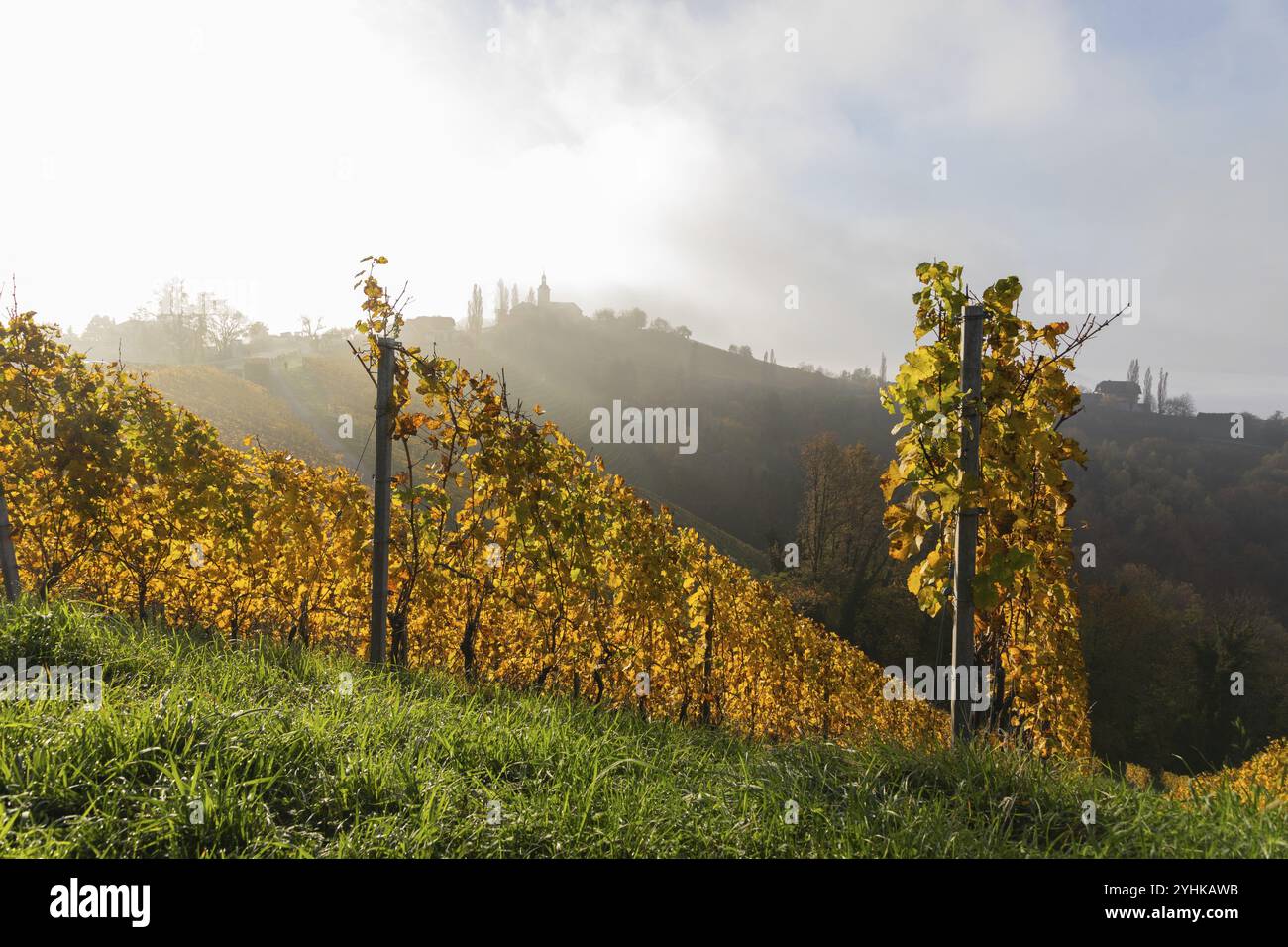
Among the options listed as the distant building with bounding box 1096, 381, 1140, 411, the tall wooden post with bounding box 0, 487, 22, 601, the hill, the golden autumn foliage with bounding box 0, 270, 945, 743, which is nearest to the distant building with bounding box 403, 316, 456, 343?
the hill

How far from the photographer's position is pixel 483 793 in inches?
103

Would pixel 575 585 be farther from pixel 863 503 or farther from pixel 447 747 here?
pixel 863 503

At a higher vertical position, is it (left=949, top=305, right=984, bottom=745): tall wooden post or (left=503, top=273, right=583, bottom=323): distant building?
(left=503, top=273, right=583, bottom=323): distant building

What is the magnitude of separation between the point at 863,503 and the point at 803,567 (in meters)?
5.66

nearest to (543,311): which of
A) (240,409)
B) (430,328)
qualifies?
(430,328)

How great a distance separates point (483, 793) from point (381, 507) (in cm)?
303

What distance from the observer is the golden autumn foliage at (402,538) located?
19.3ft

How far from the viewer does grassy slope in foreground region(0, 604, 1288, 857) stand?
2213 millimetres

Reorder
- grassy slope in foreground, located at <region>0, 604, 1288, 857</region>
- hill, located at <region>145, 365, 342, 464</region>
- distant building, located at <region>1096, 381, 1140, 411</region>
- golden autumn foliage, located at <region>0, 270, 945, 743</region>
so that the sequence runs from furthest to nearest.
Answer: distant building, located at <region>1096, 381, 1140, 411</region>, hill, located at <region>145, 365, 342, 464</region>, golden autumn foliage, located at <region>0, 270, 945, 743</region>, grassy slope in foreground, located at <region>0, 604, 1288, 857</region>

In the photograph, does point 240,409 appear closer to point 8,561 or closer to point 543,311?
point 8,561

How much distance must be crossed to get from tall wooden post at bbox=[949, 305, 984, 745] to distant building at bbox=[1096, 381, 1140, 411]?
15522 cm

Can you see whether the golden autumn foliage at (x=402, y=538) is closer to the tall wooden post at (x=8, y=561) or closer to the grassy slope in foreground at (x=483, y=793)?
the tall wooden post at (x=8, y=561)

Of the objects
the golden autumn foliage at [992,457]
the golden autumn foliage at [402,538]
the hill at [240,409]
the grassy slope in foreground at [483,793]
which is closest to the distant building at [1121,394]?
the hill at [240,409]

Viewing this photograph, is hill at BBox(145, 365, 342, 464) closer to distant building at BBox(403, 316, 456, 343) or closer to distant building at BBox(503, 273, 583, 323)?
distant building at BBox(403, 316, 456, 343)
